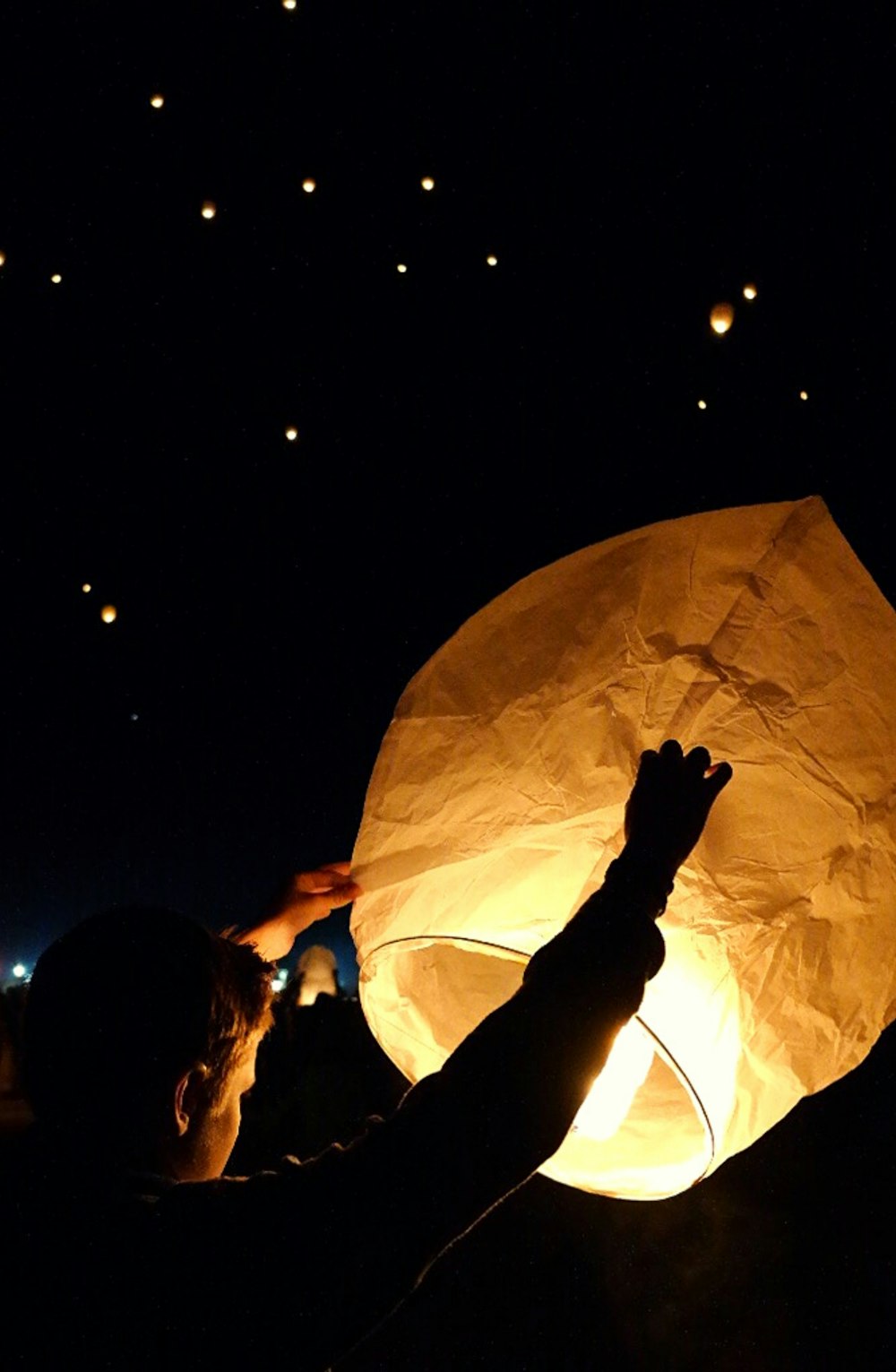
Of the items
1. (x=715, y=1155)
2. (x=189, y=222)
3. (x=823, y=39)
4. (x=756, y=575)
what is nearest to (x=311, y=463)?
(x=189, y=222)

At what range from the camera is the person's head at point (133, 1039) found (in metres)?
0.84

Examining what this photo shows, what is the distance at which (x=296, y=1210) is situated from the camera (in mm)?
724

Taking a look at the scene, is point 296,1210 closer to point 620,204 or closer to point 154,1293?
point 154,1293

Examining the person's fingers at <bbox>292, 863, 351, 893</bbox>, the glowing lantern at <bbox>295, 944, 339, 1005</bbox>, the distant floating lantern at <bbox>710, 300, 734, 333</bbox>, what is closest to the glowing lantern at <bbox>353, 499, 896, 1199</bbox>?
the person's fingers at <bbox>292, 863, 351, 893</bbox>

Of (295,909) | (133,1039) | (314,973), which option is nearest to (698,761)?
(133,1039)

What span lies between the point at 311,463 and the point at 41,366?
3.64ft

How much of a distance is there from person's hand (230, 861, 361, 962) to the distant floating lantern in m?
2.06

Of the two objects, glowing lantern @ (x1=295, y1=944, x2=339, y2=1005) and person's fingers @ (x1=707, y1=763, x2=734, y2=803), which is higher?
person's fingers @ (x1=707, y1=763, x2=734, y2=803)

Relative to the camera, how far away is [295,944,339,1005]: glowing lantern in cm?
766

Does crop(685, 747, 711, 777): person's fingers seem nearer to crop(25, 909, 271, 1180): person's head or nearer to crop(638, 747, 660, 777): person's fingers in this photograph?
crop(638, 747, 660, 777): person's fingers

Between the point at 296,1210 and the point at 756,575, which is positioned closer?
the point at 296,1210

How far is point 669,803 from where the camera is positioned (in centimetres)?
88

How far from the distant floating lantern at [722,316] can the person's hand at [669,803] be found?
2068mm

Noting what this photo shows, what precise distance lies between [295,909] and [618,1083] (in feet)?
1.91
